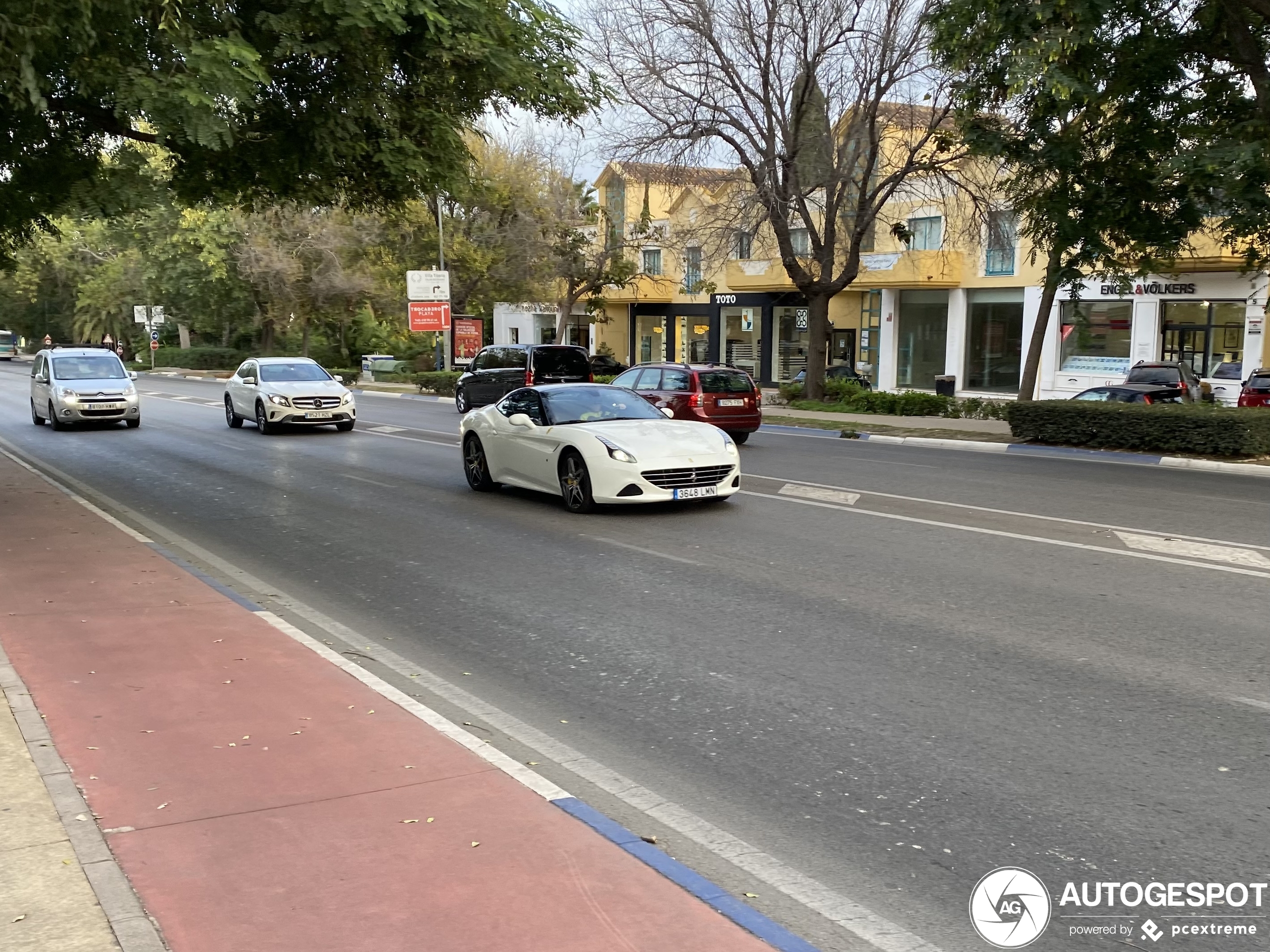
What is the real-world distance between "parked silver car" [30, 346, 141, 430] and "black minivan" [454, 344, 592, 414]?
28.6 ft

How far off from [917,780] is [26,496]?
1205 cm

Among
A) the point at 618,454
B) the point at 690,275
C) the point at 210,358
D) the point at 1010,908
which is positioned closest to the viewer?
the point at 1010,908

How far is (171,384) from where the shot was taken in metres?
48.0

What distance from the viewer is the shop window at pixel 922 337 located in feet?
138

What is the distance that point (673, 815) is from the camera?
4.71m

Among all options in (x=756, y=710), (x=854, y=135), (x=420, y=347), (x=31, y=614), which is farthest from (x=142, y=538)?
(x=420, y=347)

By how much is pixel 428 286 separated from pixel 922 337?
60.9 feet

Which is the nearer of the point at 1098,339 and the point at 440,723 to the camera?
the point at 440,723

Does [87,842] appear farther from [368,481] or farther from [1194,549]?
[368,481]

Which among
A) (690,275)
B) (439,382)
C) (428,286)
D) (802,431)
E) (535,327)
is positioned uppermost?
(690,275)

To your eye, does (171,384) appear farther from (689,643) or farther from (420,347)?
(689,643)

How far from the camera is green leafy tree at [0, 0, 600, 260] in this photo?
32.2ft

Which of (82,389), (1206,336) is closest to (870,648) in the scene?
(82,389)

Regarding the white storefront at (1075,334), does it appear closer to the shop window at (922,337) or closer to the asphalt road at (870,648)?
the shop window at (922,337)
